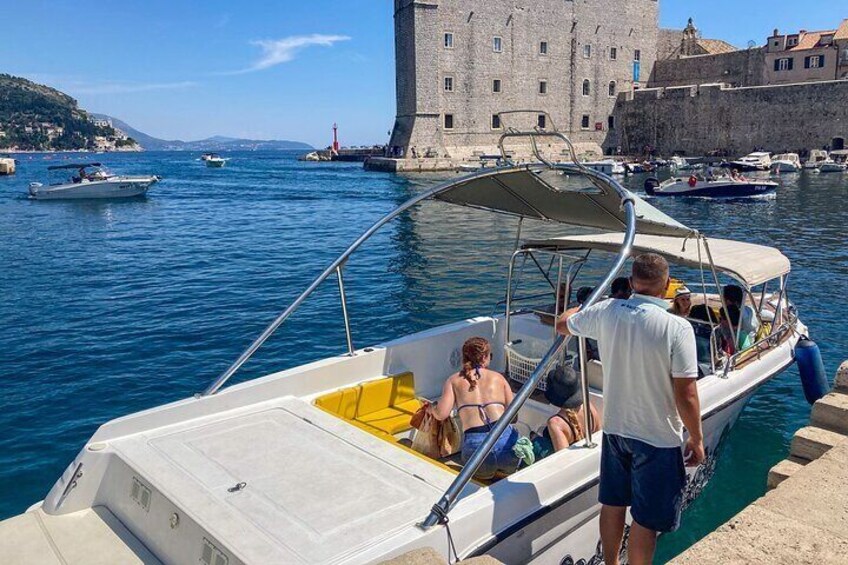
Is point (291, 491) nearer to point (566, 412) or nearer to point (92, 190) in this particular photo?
point (566, 412)

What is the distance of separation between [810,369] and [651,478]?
14.9 ft

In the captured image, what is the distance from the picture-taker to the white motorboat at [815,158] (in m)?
46.3

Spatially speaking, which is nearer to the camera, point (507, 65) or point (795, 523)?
point (795, 523)

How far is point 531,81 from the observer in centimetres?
5566

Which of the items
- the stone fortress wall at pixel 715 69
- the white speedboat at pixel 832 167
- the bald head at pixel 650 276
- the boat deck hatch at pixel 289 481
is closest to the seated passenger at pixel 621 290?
the bald head at pixel 650 276

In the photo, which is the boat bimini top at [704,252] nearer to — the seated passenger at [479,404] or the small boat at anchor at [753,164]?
the seated passenger at [479,404]

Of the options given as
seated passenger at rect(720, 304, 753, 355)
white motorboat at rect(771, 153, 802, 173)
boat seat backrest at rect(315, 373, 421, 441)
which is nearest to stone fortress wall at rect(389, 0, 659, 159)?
white motorboat at rect(771, 153, 802, 173)

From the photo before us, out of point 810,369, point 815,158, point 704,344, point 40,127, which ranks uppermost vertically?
point 40,127

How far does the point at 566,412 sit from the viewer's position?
486 centimetres

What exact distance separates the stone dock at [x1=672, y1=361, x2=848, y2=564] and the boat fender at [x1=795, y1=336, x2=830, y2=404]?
89.5 inches

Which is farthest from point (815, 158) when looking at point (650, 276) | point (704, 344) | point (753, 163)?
point (650, 276)

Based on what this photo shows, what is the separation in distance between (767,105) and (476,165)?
21932 mm

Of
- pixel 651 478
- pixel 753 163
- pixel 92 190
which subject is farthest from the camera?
pixel 753 163

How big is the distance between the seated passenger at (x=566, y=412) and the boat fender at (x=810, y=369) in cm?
305
